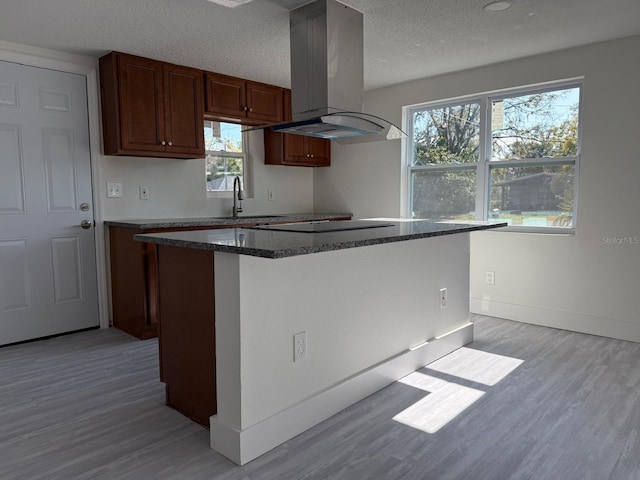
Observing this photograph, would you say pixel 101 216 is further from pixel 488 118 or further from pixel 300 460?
pixel 488 118

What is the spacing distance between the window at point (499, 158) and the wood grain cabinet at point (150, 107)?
7.02ft

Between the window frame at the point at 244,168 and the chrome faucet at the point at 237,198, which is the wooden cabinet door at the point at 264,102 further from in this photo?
the chrome faucet at the point at 237,198

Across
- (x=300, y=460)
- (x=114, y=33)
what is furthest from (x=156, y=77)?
(x=300, y=460)

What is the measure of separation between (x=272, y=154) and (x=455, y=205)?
1952 mm

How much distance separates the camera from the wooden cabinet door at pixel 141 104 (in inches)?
136

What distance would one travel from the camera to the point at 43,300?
3436 millimetres

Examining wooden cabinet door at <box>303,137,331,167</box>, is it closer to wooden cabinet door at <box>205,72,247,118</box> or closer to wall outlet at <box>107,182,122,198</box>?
wooden cabinet door at <box>205,72,247,118</box>

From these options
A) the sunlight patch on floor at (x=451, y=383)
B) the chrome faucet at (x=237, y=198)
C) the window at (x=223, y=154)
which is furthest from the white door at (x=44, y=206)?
the sunlight patch on floor at (x=451, y=383)

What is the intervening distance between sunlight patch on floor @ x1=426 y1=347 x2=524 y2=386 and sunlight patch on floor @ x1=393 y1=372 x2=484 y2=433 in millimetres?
159

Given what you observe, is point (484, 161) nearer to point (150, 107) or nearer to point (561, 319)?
point (561, 319)

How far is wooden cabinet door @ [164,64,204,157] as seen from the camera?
3.71 metres

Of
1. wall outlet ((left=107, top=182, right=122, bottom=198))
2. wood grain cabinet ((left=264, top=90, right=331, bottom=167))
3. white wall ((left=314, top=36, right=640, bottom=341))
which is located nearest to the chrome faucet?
wood grain cabinet ((left=264, top=90, right=331, bottom=167))

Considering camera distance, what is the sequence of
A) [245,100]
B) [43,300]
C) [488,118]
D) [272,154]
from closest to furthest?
1. [43,300]
2. [488,118]
3. [245,100]
4. [272,154]

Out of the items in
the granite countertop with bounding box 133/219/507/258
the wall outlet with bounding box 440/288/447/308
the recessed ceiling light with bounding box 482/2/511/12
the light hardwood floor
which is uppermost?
the recessed ceiling light with bounding box 482/2/511/12
